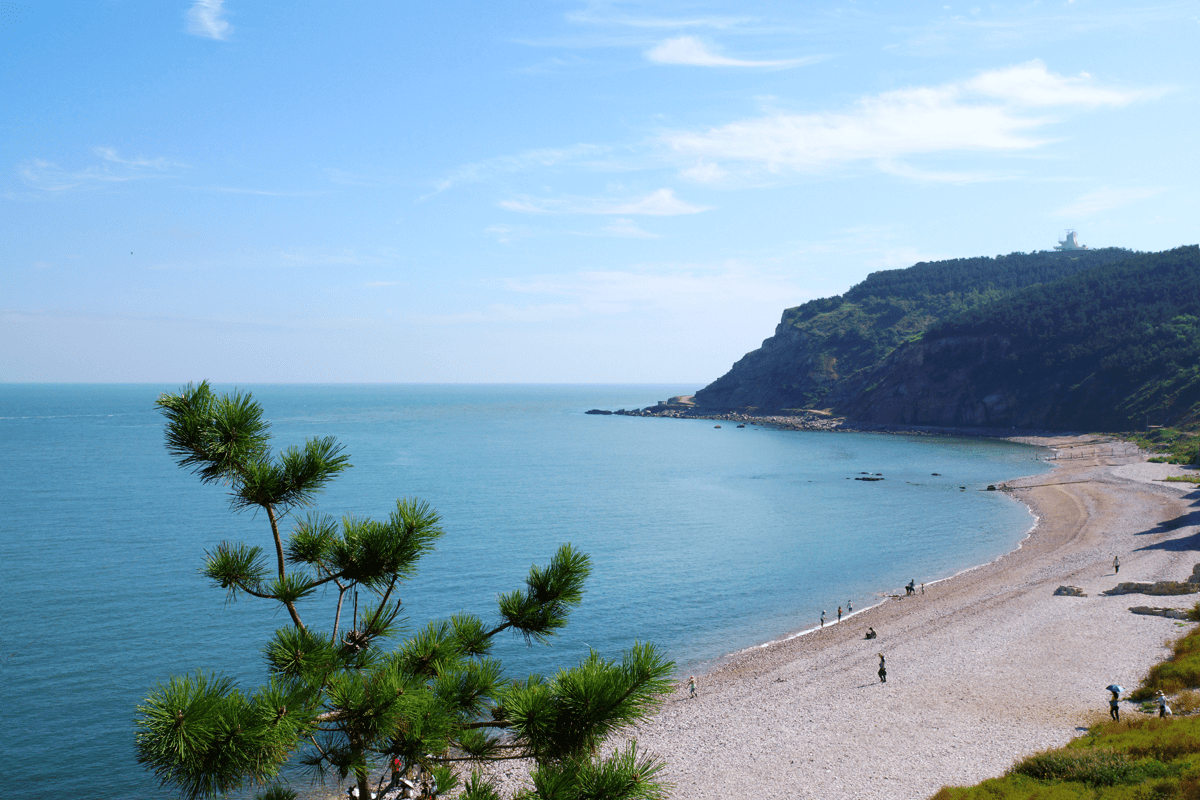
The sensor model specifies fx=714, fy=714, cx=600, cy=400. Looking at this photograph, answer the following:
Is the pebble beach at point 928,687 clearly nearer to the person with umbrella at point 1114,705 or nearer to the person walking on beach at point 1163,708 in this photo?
the person with umbrella at point 1114,705

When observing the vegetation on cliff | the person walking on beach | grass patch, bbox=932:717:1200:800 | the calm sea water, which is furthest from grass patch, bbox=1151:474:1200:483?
grass patch, bbox=932:717:1200:800

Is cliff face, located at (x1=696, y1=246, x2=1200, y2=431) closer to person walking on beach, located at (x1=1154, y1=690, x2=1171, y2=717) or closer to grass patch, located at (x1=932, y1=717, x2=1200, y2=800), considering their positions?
person walking on beach, located at (x1=1154, y1=690, x2=1171, y2=717)

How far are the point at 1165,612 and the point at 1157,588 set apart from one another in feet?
14.4

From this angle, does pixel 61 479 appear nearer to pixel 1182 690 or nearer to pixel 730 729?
pixel 730 729

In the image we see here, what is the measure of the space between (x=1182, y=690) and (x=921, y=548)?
111 ft

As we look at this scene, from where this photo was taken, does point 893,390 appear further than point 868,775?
Yes

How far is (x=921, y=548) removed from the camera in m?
57.0

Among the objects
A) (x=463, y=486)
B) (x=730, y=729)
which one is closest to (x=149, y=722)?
(x=730, y=729)

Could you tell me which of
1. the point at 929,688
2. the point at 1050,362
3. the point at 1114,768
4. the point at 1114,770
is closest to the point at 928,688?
the point at 929,688

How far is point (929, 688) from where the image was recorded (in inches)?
1115

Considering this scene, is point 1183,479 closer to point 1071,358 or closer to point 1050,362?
point 1071,358

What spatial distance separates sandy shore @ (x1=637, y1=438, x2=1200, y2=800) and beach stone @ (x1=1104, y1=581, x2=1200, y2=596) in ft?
3.04

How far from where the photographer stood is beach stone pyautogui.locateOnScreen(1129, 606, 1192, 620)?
34.0m

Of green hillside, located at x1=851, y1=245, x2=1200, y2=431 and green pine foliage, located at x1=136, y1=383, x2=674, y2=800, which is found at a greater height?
green hillside, located at x1=851, y1=245, x2=1200, y2=431
